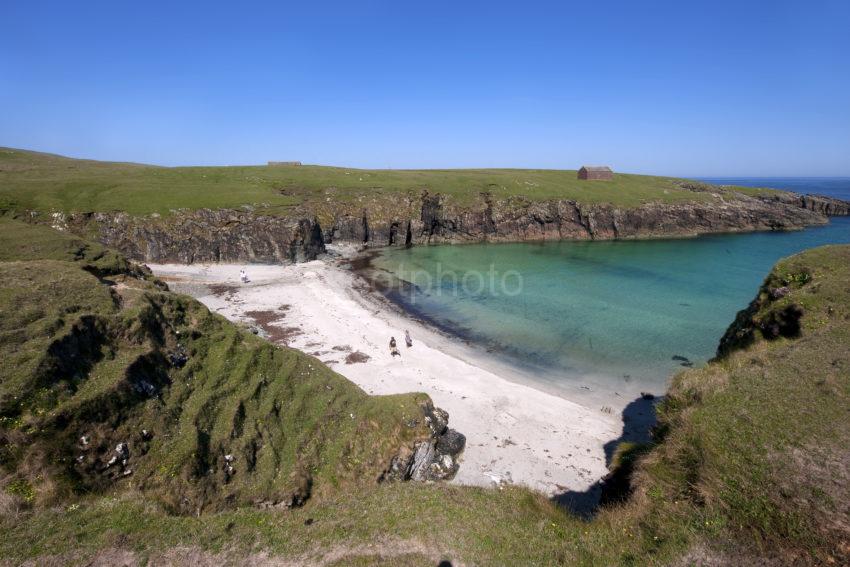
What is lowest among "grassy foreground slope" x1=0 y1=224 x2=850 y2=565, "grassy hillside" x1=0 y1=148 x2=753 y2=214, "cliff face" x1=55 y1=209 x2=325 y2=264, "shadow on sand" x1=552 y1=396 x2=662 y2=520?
"shadow on sand" x1=552 y1=396 x2=662 y2=520

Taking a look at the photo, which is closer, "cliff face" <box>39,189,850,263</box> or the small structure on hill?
"cliff face" <box>39,189,850,263</box>

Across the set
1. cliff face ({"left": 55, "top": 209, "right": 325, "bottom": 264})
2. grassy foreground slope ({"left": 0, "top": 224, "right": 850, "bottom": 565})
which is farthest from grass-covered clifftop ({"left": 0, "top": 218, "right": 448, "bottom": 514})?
cliff face ({"left": 55, "top": 209, "right": 325, "bottom": 264})

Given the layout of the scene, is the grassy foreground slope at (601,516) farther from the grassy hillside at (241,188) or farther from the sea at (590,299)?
the grassy hillside at (241,188)

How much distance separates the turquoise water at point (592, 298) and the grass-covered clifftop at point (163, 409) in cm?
1751

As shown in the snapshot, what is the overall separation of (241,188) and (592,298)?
66.3 metres

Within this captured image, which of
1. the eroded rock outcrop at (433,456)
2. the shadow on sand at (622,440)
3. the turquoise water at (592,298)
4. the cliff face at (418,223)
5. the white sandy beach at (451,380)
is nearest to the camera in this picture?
the shadow on sand at (622,440)

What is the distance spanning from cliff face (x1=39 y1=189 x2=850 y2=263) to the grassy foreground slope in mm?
47756

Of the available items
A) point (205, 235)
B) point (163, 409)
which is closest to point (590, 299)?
point (163, 409)

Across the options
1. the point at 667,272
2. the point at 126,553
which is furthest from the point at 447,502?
the point at 667,272

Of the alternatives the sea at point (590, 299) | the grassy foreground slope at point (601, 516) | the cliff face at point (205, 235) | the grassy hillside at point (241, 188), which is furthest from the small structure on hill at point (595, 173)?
the grassy foreground slope at point (601, 516)

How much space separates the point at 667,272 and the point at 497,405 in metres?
49.6

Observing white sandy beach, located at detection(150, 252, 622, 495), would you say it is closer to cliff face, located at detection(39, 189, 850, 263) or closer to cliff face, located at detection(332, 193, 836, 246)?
cliff face, located at detection(39, 189, 850, 263)

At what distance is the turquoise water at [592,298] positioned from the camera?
105 feet

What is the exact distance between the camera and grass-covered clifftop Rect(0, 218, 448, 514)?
1096 cm
